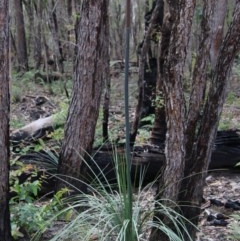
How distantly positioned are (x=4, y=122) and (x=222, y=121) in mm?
6540

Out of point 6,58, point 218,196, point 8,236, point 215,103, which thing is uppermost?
point 6,58

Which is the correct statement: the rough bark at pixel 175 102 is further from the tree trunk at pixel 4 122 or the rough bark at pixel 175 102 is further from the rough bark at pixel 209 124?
the tree trunk at pixel 4 122

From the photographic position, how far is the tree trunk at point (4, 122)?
3.52 metres

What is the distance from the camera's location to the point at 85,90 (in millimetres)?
4898

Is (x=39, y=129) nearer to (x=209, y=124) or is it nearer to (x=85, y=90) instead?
(x=85, y=90)

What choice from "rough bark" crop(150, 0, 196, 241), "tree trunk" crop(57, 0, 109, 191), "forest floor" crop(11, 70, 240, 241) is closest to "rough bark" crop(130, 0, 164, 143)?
"forest floor" crop(11, 70, 240, 241)

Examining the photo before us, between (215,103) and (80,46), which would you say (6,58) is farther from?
(215,103)

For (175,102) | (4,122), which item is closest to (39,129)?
(4,122)

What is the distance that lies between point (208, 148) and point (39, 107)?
8679mm

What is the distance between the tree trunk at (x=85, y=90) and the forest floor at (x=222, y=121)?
867 millimetres

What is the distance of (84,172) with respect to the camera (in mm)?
5152

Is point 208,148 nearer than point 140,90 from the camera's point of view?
Yes

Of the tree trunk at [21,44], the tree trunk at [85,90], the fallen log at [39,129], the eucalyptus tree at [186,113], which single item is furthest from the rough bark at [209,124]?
the tree trunk at [21,44]

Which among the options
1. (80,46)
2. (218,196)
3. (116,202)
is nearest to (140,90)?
(218,196)
